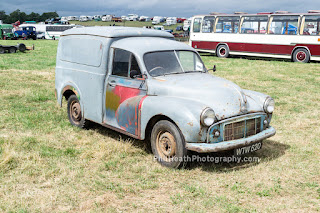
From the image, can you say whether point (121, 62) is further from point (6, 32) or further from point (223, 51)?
point (6, 32)

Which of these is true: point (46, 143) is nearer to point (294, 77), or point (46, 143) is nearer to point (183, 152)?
point (183, 152)

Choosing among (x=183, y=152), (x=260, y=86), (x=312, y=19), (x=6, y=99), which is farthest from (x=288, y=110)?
(x=312, y=19)

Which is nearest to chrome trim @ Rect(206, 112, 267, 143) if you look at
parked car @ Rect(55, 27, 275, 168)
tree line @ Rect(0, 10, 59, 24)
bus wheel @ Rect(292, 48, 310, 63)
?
parked car @ Rect(55, 27, 275, 168)

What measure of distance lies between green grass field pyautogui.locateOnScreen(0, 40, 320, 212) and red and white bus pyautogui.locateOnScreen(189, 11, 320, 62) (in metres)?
13.6

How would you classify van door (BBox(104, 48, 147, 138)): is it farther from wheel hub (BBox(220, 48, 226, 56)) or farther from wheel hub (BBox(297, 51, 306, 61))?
wheel hub (BBox(220, 48, 226, 56))

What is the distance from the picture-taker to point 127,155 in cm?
540

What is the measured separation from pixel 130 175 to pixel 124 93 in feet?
4.88

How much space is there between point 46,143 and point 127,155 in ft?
5.05

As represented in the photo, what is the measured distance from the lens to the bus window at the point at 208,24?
23781mm

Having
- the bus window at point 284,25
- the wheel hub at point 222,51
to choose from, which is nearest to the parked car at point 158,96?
the bus window at point 284,25

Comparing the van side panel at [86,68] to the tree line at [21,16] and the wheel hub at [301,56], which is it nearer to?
the wheel hub at [301,56]

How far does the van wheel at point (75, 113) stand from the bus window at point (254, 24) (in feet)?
56.2

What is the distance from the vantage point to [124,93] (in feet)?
18.2

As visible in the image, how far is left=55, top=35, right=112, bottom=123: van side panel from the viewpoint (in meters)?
5.98
